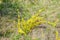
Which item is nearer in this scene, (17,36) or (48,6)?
(17,36)

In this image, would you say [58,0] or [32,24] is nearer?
[32,24]

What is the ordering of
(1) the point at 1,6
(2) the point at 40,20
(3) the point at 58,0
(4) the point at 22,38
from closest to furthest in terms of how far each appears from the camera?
(4) the point at 22,38
(2) the point at 40,20
(1) the point at 1,6
(3) the point at 58,0

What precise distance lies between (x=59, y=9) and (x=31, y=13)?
0.51 meters

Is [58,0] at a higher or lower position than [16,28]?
higher

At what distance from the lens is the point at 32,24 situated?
348 cm

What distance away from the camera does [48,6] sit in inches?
157

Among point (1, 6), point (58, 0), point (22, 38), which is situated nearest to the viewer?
point (22, 38)

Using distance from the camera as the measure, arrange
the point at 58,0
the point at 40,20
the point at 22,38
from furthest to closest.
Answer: the point at 58,0
the point at 40,20
the point at 22,38

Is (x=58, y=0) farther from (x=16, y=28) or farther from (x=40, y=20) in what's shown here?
(x=16, y=28)

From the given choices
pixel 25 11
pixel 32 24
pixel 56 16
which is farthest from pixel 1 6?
pixel 56 16

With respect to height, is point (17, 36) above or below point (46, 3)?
below

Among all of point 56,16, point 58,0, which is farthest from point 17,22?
point 58,0

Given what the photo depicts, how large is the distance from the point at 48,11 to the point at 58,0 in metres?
0.40

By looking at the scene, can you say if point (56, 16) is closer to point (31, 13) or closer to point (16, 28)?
point (31, 13)
